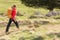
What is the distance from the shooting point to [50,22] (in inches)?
742

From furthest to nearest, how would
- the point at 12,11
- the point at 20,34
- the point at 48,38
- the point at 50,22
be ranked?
the point at 50,22 < the point at 12,11 < the point at 20,34 < the point at 48,38

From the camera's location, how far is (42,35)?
1412cm

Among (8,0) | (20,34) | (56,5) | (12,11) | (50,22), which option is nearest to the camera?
(20,34)

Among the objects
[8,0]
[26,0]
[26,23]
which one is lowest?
[8,0]

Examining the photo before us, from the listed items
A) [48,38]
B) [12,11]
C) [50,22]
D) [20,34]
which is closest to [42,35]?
[48,38]

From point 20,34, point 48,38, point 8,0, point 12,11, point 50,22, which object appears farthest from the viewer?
point 8,0

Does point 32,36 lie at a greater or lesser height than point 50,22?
greater

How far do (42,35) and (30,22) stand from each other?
5095 millimetres

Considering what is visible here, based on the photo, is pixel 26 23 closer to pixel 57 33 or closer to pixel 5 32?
pixel 5 32

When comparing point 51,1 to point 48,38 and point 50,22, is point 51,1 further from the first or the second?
point 48,38

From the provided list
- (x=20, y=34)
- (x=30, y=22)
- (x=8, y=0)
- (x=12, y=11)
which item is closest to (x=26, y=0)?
(x=30, y=22)

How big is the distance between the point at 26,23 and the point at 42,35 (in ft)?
16.6

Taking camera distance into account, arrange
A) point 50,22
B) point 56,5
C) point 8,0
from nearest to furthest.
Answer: point 50,22
point 56,5
point 8,0

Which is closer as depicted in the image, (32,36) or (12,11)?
(32,36)
